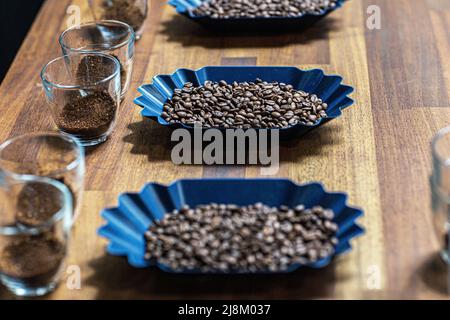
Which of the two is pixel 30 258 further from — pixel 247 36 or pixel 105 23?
pixel 247 36

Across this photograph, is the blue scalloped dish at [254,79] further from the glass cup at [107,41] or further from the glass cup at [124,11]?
the glass cup at [124,11]

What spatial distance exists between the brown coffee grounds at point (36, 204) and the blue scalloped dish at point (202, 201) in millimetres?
103

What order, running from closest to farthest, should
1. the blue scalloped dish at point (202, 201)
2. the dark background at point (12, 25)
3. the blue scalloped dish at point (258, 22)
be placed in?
the blue scalloped dish at point (202, 201) < the blue scalloped dish at point (258, 22) < the dark background at point (12, 25)

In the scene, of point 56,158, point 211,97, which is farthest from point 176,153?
point 56,158

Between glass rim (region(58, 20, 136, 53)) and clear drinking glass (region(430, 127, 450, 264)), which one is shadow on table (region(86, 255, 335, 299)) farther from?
glass rim (region(58, 20, 136, 53))

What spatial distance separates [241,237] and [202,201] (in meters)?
0.17

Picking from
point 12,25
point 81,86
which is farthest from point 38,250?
point 12,25

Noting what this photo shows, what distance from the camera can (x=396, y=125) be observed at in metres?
1.91

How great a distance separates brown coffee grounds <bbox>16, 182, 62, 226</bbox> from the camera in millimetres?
1508

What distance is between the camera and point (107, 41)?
222 cm

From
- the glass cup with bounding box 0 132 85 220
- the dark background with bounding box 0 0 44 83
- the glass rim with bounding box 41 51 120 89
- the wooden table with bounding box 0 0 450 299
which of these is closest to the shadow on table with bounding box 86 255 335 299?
the wooden table with bounding box 0 0 450 299

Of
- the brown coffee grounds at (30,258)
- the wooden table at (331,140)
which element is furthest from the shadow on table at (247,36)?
the brown coffee grounds at (30,258)

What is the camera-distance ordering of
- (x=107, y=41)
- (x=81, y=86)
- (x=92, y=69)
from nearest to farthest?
1. (x=81, y=86)
2. (x=92, y=69)
3. (x=107, y=41)

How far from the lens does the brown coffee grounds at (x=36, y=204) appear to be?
4.95 feet
